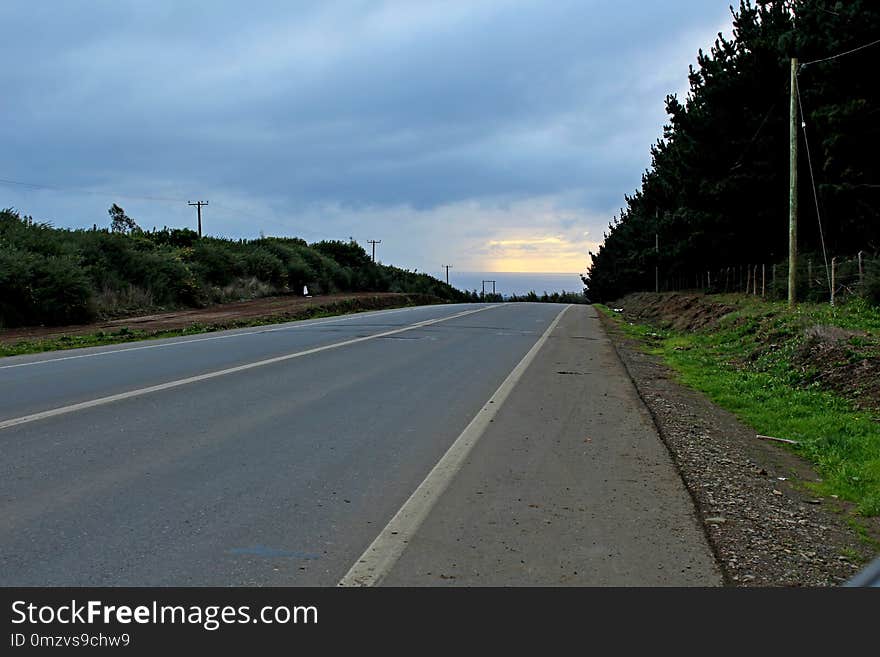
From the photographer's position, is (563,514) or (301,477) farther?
(301,477)

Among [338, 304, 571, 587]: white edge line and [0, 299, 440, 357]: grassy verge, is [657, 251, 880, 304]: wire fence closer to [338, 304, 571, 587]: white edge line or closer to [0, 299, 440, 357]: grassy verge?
[338, 304, 571, 587]: white edge line

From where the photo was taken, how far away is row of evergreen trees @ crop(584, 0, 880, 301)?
26.3 m

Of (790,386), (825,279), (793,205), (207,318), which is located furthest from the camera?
(207,318)

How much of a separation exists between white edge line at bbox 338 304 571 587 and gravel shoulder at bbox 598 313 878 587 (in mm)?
1876

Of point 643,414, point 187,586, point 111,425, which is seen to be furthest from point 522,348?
point 187,586

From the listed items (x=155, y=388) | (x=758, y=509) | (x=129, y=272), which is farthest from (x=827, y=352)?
(x=129, y=272)

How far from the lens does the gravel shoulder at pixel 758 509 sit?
4621 mm

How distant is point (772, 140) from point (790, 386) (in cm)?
2405

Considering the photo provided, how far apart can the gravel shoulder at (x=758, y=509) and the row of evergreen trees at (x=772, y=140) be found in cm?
1921

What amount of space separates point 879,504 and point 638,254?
4914 cm

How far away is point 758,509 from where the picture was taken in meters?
5.88

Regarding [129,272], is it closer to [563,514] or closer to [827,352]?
[827,352]

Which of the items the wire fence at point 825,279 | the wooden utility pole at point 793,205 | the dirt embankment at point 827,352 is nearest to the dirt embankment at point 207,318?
the dirt embankment at point 827,352
